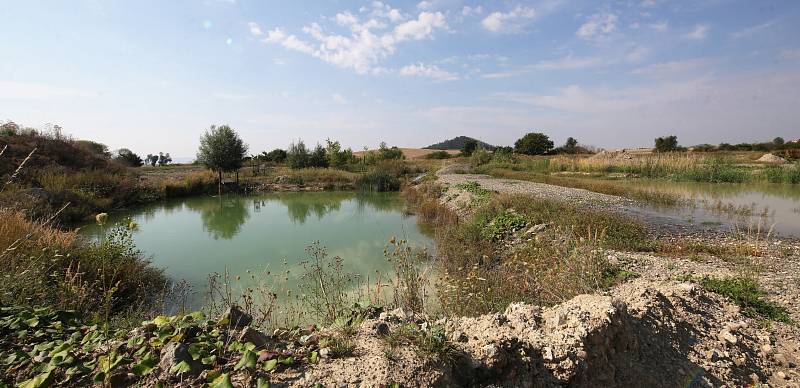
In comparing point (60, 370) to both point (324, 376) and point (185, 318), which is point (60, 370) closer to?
point (185, 318)

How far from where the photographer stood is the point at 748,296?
4105 mm

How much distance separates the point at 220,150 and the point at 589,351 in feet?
85.3

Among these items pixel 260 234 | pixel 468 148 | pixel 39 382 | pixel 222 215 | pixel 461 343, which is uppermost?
pixel 468 148

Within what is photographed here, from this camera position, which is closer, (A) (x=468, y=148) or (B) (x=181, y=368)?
(B) (x=181, y=368)

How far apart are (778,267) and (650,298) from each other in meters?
4.00

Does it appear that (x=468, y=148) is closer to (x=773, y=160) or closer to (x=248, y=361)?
(x=773, y=160)

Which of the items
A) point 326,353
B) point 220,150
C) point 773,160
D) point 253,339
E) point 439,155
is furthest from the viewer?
point 439,155

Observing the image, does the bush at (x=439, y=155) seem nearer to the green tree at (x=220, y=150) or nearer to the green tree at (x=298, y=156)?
the green tree at (x=298, y=156)

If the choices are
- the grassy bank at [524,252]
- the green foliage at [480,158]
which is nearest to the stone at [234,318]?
the grassy bank at [524,252]

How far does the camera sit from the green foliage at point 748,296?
3.86m

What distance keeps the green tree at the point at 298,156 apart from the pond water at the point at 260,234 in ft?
56.8

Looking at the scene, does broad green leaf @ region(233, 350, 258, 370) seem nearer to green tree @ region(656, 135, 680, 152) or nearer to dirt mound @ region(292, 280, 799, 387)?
dirt mound @ region(292, 280, 799, 387)

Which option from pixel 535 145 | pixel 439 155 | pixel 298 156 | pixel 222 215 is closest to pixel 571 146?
pixel 535 145

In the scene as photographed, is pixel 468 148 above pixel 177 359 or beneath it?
above
